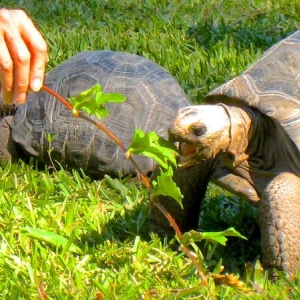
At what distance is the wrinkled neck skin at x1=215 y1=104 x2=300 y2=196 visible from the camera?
10.6ft

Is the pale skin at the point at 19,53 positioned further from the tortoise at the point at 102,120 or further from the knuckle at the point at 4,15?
the tortoise at the point at 102,120

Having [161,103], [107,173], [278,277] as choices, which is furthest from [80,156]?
[278,277]

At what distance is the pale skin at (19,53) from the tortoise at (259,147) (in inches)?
45.0

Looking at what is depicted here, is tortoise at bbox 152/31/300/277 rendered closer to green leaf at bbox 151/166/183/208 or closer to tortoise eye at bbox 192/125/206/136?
tortoise eye at bbox 192/125/206/136

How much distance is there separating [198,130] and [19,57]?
1.27 metres

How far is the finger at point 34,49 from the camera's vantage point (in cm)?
198

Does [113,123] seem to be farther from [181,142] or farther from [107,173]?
[181,142]

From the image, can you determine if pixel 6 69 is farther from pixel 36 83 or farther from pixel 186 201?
pixel 186 201

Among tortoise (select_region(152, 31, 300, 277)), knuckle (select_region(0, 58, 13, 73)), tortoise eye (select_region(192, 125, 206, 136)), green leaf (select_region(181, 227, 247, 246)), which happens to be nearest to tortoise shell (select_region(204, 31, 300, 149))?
tortoise (select_region(152, 31, 300, 277))

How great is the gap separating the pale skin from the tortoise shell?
131 cm

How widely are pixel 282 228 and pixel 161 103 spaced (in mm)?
1504

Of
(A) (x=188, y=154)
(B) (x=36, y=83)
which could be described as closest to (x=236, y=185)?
(A) (x=188, y=154)

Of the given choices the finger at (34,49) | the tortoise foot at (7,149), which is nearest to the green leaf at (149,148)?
the finger at (34,49)

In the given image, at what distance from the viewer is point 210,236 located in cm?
277
